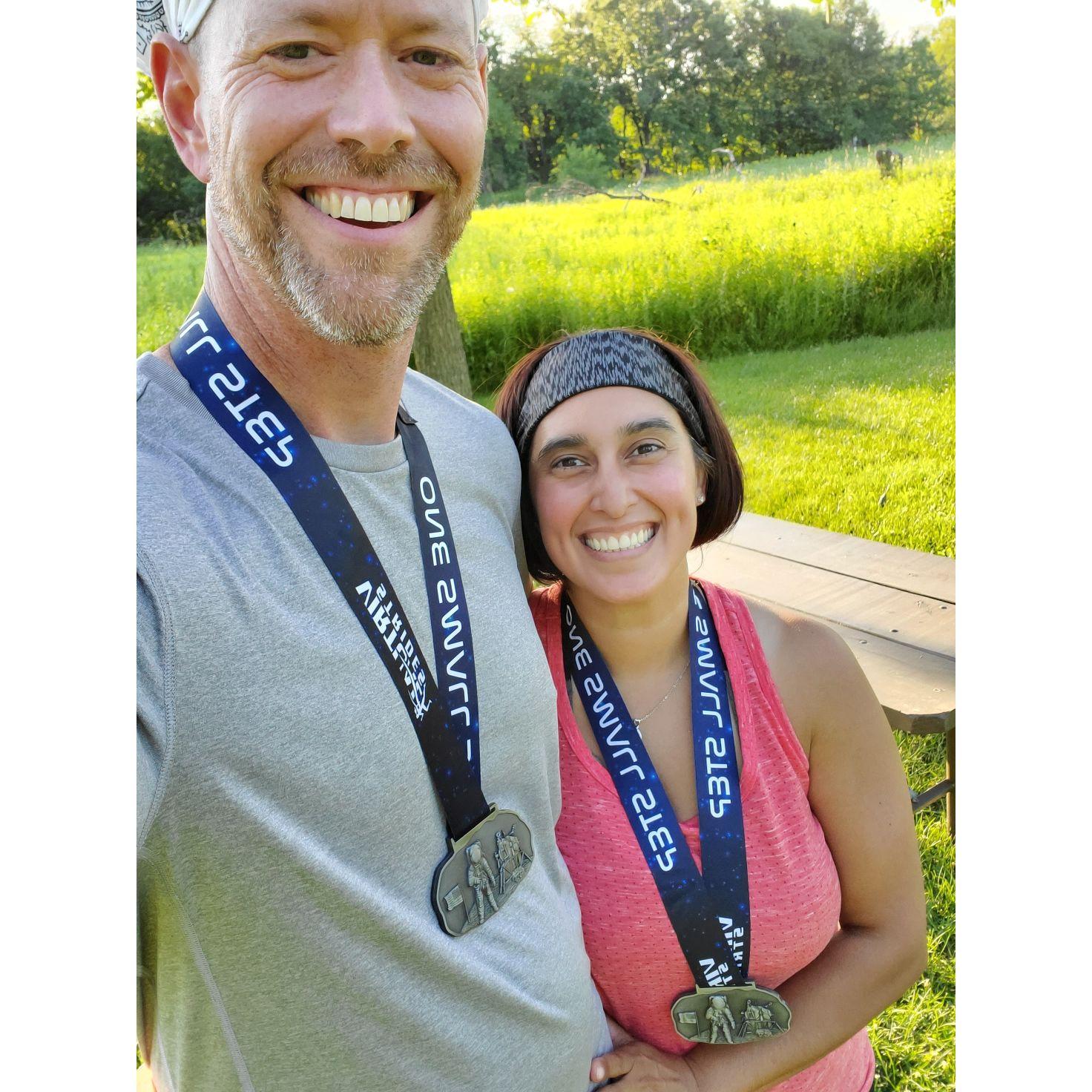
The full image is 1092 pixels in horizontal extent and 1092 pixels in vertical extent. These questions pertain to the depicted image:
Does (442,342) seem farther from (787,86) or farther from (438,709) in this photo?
(787,86)

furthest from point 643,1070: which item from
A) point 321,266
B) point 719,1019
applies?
point 321,266

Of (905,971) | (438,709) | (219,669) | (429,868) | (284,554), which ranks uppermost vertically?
(284,554)

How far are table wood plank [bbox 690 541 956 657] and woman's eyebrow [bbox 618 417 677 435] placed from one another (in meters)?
1.43

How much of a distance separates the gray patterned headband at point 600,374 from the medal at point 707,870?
0.64 meters

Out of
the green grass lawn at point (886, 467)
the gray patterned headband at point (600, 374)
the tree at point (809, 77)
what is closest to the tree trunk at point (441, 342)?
the green grass lawn at point (886, 467)

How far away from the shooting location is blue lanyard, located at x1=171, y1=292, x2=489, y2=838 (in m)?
1.40

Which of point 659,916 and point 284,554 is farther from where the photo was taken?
point 659,916

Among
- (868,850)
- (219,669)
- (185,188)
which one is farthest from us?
(185,188)

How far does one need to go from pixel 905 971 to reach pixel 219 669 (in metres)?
1.60

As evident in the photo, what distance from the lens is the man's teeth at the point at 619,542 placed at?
1976 millimetres

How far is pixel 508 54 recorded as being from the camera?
10477 mm

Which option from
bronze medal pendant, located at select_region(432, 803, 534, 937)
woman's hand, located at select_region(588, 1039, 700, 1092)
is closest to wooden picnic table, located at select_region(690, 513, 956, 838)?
woman's hand, located at select_region(588, 1039, 700, 1092)

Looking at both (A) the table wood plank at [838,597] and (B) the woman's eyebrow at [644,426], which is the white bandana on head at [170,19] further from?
(A) the table wood plank at [838,597]
